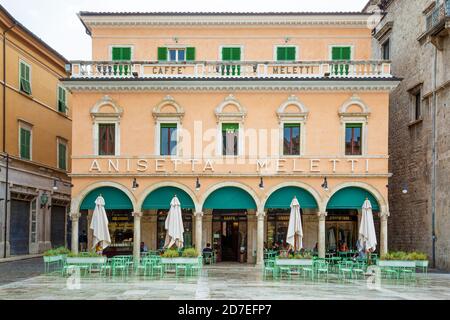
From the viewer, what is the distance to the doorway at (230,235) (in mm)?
28469

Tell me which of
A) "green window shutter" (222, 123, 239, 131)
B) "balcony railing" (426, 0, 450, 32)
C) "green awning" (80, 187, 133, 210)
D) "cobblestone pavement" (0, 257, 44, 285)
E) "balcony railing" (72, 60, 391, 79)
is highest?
"balcony railing" (426, 0, 450, 32)

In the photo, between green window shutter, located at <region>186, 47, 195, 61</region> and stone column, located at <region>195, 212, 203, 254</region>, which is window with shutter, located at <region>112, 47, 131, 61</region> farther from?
stone column, located at <region>195, 212, 203, 254</region>

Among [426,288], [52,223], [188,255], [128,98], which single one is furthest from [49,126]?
[426,288]

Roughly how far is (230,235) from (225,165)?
13.3 feet

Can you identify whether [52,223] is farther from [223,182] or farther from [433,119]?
[433,119]

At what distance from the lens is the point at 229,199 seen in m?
26.8

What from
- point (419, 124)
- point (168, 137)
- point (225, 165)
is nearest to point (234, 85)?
point (225, 165)

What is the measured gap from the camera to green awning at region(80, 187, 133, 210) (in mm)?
26672

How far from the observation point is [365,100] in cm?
2652

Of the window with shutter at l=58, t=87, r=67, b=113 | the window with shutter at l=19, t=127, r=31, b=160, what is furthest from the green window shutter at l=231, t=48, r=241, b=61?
the window with shutter at l=58, t=87, r=67, b=113

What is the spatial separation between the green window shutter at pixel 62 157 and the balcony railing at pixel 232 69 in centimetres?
1352

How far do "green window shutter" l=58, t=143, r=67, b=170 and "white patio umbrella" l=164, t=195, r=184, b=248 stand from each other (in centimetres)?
1698

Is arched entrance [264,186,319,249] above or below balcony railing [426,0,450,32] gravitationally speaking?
below

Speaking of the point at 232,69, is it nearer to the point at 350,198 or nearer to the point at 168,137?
the point at 168,137
